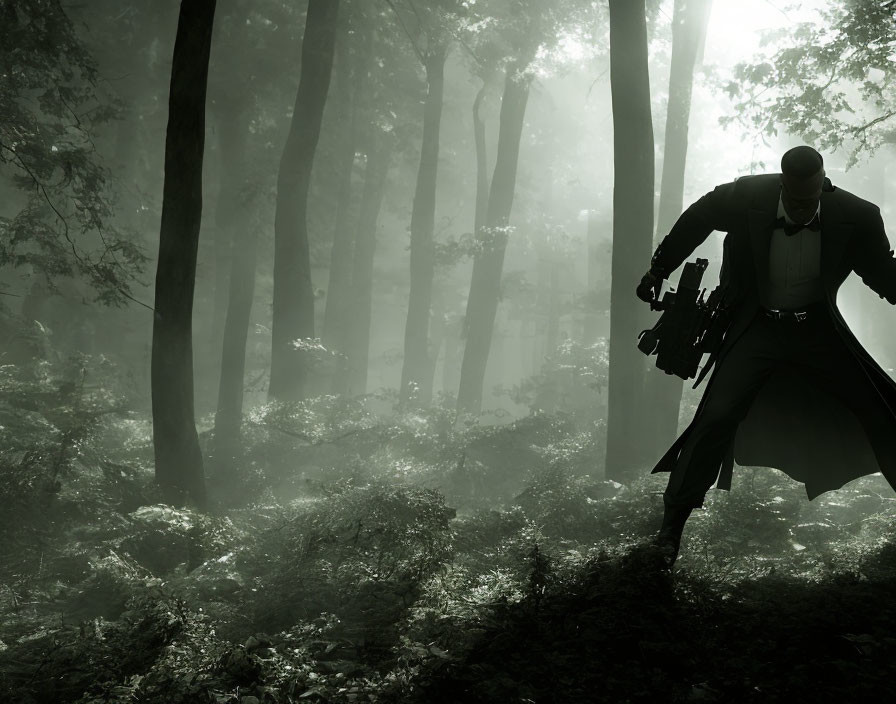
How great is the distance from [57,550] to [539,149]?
32179mm

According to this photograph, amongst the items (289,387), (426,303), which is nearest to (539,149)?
(426,303)

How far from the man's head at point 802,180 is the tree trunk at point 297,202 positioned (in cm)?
1194

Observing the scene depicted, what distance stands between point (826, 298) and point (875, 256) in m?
0.42

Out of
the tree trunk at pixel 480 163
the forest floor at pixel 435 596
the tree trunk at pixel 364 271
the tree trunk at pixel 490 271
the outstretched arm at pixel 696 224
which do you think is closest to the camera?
the forest floor at pixel 435 596

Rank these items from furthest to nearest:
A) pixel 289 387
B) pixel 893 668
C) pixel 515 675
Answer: pixel 289 387 < pixel 515 675 < pixel 893 668

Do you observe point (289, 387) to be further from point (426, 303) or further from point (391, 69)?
point (391, 69)

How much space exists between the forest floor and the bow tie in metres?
2.05

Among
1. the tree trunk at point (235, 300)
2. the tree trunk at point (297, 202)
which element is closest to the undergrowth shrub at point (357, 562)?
the tree trunk at point (235, 300)

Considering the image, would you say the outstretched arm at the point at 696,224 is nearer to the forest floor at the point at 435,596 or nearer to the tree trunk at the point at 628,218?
the forest floor at the point at 435,596

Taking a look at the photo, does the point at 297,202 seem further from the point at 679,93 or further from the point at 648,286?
the point at 648,286

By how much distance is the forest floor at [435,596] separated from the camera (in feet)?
10.6

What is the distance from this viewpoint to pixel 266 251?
86.8ft

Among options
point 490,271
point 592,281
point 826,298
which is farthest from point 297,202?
point 592,281

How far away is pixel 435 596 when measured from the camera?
4.47m
